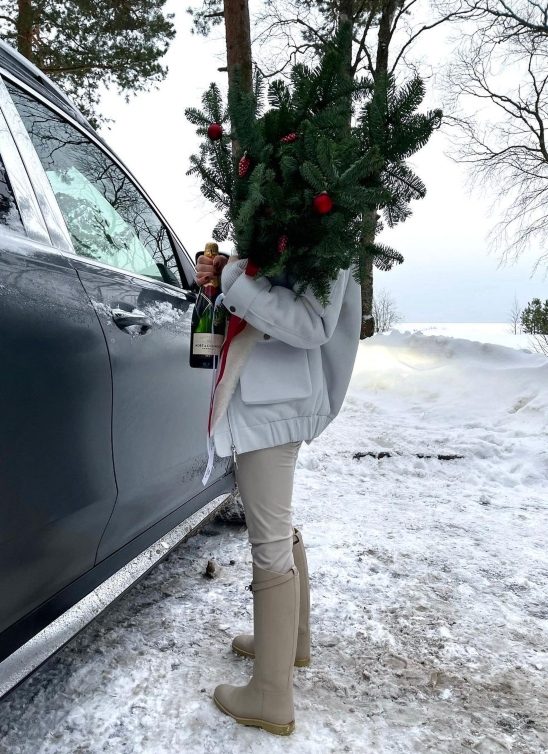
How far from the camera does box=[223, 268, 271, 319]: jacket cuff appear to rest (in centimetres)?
158

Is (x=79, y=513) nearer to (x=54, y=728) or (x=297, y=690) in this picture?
(x=54, y=728)

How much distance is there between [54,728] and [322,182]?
1621 mm

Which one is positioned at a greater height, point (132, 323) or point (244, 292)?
point (244, 292)

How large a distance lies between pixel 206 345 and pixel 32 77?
1.03 metres

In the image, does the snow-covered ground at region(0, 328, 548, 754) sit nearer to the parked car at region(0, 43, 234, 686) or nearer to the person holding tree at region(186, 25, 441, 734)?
the person holding tree at region(186, 25, 441, 734)

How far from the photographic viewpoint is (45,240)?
1633 millimetres

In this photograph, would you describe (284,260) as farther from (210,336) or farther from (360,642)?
(360,642)

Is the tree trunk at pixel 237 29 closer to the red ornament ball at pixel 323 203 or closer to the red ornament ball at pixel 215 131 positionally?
the red ornament ball at pixel 215 131

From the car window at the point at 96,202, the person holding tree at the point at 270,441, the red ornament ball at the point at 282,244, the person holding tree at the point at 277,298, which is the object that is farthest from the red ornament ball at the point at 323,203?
the car window at the point at 96,202

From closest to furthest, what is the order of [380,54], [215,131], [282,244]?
[282,244], [215,131], [380,54]

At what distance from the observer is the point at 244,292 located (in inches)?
62.5

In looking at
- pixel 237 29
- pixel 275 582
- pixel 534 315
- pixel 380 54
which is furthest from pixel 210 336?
pixel 534 315

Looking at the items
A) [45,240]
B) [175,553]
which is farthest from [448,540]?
[45,240]

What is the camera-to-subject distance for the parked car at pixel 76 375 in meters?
1.37
